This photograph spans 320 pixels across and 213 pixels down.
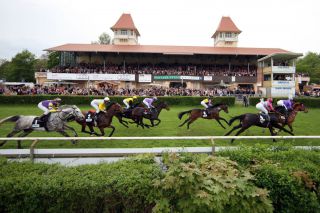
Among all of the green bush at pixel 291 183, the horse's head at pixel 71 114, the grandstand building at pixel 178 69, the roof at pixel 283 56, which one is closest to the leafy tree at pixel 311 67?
the grandstand building at pixel 178 69

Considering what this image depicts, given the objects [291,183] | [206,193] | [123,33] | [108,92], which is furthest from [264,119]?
[123,33]

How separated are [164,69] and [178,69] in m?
1.96

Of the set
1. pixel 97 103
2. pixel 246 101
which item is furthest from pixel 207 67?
pixel 97 103

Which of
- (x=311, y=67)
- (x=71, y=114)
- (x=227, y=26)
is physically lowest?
(x=71, y=114)

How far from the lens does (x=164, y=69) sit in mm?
34312

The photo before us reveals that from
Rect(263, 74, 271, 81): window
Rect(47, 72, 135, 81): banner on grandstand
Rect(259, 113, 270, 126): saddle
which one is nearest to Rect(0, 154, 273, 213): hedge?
Rect(259, 113, 270, 126): saddle

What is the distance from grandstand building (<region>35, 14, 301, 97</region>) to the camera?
1221 inches

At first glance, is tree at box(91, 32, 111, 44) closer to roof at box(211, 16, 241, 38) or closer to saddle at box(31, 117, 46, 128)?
roof at box(211, 16, 241, 38)

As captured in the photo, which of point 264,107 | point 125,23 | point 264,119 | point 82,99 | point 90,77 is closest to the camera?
point 264,119

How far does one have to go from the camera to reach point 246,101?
2367 cm

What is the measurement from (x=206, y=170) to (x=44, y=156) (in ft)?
Result: 12.7

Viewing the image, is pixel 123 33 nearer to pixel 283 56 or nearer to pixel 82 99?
pixel 82 99

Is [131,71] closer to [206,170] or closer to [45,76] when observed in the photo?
[45,76]

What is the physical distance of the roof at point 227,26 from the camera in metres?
43.7
